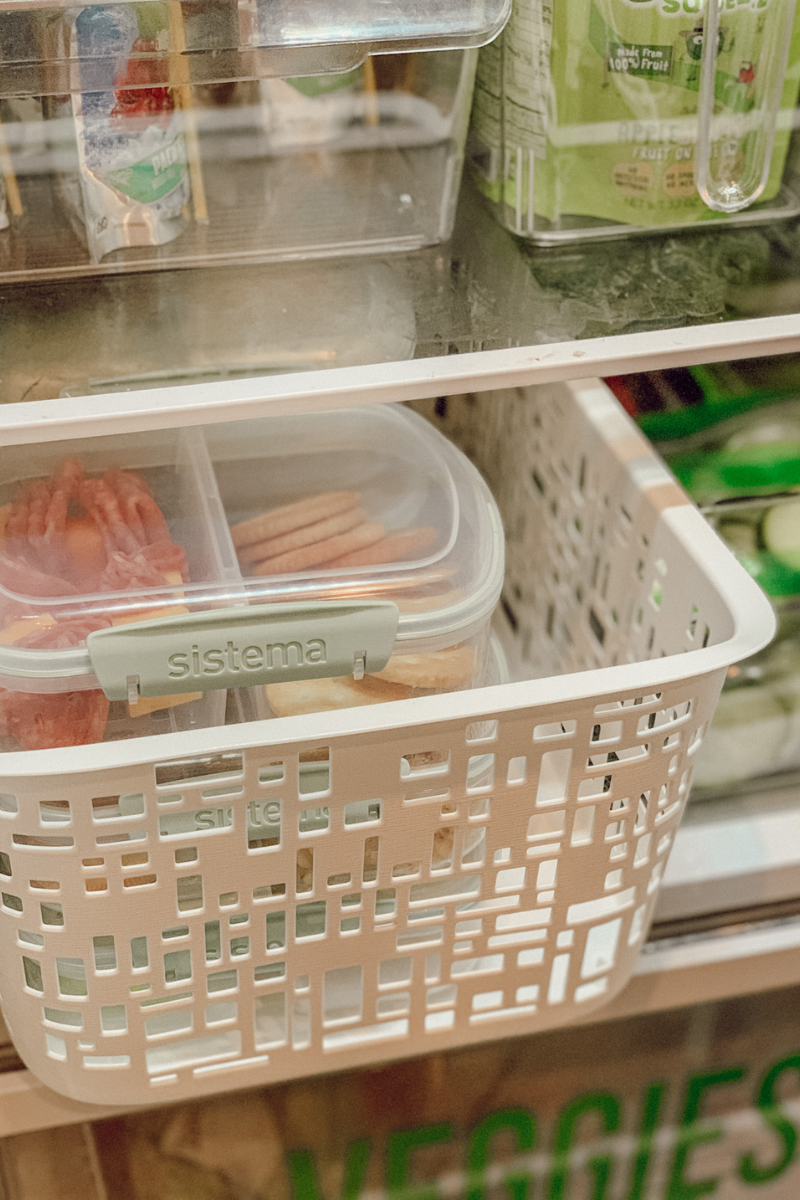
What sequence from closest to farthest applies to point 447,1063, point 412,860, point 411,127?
point 412,860 → point 411,127 → point 447,1063

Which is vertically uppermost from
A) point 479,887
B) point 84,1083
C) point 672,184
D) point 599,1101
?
point 672,184

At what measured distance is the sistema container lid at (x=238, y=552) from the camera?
1.85 feet

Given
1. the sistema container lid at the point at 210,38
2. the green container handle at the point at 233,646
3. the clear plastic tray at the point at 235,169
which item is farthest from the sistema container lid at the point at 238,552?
the sistema container lid at the point at 210,38

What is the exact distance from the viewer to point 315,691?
64 centimetres

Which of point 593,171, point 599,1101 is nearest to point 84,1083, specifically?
point 599,1101

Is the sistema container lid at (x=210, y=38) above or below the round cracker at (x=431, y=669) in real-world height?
above

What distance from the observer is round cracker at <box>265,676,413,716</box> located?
636 mm

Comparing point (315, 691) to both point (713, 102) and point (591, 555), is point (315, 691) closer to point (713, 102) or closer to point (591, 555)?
point (591, 555)

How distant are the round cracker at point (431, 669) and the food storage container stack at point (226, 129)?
0.88 feet

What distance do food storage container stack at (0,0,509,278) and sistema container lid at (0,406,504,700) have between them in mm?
124

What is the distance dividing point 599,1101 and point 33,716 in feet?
2.03

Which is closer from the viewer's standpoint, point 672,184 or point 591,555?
point 672,184

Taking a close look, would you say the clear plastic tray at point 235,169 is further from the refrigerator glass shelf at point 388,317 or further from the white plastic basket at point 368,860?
the white plastic basket at point 368,860

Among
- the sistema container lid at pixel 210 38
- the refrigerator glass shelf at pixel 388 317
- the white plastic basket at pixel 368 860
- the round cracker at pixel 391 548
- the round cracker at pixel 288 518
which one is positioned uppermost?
the sistema container lid at pixel 210 38
